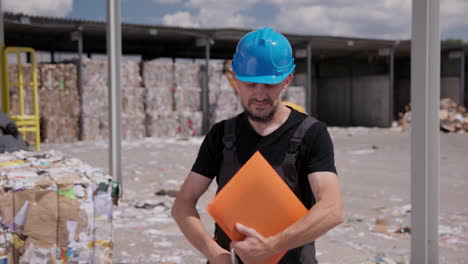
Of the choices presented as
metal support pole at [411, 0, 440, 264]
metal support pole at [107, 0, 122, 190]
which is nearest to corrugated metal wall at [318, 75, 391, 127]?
metal support pole at [107, 0, 122, 190]

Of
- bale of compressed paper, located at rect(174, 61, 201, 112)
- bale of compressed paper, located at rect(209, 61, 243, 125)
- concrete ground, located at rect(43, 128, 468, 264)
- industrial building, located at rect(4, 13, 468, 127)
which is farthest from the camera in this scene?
bale of compressed paper, located at rect(209, 61, 243, 125)

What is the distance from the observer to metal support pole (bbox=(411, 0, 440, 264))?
2830mm

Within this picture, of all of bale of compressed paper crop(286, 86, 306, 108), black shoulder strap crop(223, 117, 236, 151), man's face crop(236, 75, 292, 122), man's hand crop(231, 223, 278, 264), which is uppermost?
bale of compressed paper crop(286, 86, 306, 108)

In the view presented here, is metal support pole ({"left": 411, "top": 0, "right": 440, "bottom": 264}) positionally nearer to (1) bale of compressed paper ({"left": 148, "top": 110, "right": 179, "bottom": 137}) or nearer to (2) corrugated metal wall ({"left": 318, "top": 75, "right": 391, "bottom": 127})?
(1) bale of compressed paper ({"left": 148, "top": 110, "right": 179, "bottom": 137})

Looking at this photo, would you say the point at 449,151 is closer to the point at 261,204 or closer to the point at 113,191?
the point at 113,191

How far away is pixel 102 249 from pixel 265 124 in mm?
1627

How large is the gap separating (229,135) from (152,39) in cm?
1720

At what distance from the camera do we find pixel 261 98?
1.55 m

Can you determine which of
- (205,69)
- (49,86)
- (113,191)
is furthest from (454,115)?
(113,191)

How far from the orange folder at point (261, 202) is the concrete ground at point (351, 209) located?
262 centimetres

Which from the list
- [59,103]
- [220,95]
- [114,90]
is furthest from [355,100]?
[114,90]

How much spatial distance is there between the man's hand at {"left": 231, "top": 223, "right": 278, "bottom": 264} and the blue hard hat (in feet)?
1.51

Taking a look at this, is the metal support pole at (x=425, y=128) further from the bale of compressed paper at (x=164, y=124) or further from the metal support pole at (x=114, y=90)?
the bale of compressed paper at (x=164, y=124)

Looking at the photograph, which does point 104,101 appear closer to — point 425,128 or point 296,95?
point 296,95
